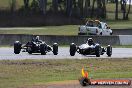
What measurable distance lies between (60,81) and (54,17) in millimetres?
72078

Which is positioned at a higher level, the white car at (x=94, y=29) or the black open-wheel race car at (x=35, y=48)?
the black open-wheel race car at (x=35, y=48)

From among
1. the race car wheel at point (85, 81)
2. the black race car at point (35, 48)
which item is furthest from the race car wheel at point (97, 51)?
the race car wheel at point (85, 81)

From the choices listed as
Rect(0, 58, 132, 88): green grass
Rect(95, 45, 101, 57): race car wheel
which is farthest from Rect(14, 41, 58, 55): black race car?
Rect(0, 58, 132, 88): green grass

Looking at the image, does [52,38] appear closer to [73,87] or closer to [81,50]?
[81,50]

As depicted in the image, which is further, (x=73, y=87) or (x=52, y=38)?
(x=52, y=38)

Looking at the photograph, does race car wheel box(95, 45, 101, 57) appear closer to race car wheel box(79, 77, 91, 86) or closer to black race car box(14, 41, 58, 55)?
black race car box(14, 41, 58, 55)

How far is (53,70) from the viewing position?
2166 cm

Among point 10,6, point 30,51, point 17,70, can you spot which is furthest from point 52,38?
point 10,6

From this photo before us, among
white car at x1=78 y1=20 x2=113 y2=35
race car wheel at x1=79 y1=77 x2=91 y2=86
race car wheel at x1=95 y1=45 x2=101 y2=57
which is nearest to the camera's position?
race car wheel at x1=79 y1=77 x2=91 y2=86

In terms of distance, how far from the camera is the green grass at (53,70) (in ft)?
59.3

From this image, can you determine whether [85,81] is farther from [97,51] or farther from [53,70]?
[97,51]

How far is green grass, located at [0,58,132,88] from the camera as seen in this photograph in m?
18.1

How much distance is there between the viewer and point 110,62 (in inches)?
1027

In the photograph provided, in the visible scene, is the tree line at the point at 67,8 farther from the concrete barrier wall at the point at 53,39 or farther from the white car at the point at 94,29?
the concrete barrier wall at the point at 53,39
